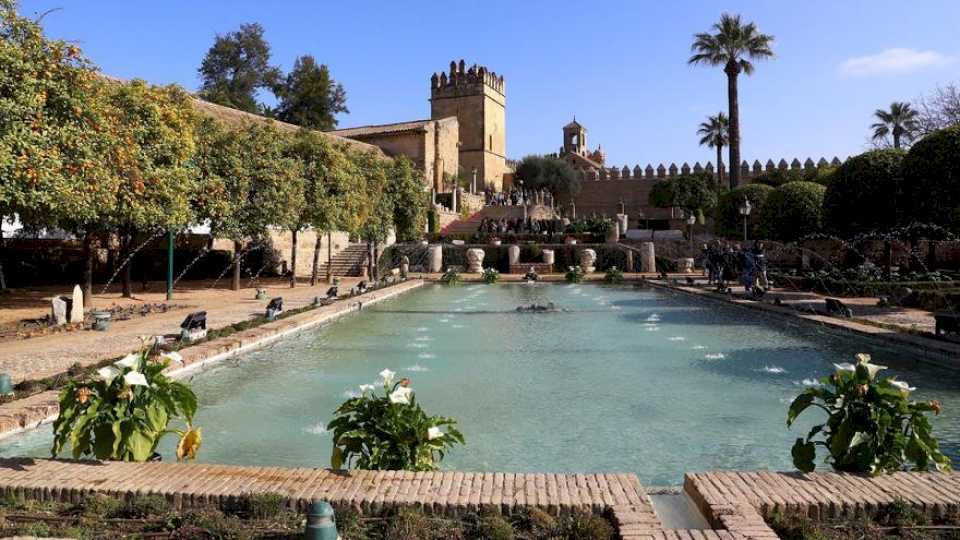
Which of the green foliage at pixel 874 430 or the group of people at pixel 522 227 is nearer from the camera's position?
→ the green foliage at pixel 874 430

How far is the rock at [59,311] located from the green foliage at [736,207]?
25.6 meters

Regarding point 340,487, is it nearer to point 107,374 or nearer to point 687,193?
point 107,374

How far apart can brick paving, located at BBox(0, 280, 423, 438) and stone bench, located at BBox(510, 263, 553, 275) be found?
517 inches

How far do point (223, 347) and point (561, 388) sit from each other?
4316 mm

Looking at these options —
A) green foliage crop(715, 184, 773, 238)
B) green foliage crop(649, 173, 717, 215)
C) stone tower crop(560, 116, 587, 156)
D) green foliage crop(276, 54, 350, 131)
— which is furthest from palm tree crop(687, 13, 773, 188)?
stone tower crop(560, 116, 587, 156)

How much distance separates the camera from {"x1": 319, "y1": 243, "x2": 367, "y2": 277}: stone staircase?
30.6 meters

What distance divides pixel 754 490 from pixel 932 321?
410 inches

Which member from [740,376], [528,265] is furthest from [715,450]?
[528,265]

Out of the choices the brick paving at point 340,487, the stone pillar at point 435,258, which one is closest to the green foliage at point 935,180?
the brick paving at point 340,487

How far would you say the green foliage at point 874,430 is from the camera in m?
3.62

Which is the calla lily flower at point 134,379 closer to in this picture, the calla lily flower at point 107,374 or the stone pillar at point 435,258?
the calla lily flower at point 107,374

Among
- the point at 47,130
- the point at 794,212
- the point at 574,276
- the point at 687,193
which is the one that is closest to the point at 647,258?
the point at 574,276

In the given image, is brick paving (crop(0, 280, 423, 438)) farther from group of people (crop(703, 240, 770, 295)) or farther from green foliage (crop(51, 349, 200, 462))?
group of people (crop(703, 240, 770, 295))

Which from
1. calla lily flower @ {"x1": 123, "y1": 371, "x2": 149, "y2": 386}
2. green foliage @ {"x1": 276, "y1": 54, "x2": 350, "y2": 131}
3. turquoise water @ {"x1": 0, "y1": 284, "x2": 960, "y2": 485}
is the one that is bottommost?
A: turquoise water @ {"x1": 0, "y1": 284, "x2": 960, "y2": 485}
